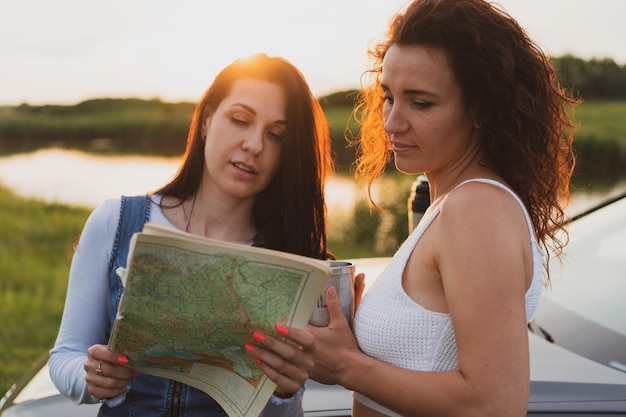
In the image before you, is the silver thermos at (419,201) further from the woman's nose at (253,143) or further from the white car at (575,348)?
the woman's nose at (253,143)

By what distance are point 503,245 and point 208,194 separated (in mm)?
922

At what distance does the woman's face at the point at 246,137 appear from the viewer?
1932 millimetres

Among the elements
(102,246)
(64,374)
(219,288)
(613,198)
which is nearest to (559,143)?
(219,288)

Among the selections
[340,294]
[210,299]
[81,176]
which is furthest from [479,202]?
[81,176]

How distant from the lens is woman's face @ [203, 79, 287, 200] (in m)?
1.93

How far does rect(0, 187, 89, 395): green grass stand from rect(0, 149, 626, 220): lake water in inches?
94.5

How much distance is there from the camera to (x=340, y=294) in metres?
1.67

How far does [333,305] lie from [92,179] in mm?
20289

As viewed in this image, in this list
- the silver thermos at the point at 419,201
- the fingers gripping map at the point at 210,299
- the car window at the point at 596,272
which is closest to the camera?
the fingers gripping map at the point at 210,299

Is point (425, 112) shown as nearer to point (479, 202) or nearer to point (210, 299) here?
point (479, 202)

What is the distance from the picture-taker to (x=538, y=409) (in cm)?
192

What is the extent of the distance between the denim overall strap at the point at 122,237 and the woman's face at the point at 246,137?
0.73ft

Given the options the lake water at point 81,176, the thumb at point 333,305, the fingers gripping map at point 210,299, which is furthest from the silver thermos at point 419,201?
the lake water at point 81,176

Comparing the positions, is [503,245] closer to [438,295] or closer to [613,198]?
[438,295]
